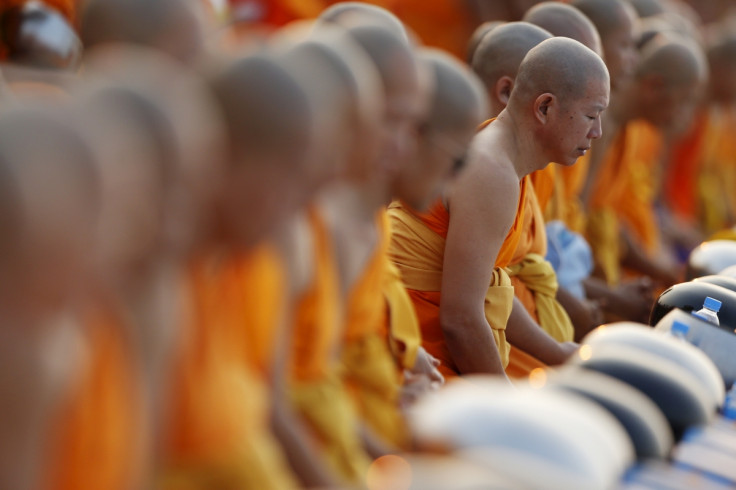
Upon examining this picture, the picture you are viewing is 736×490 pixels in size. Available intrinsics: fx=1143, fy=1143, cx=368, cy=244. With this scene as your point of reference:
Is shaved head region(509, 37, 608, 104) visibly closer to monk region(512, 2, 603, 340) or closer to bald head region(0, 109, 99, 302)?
monk region(512, 2, 603, 340)

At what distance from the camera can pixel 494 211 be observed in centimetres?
306

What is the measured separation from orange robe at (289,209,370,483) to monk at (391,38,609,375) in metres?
1.03

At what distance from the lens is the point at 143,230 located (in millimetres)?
1483

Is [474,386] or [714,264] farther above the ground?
[474,386]

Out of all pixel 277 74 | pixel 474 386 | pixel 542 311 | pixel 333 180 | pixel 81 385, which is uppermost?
pixel 277 74

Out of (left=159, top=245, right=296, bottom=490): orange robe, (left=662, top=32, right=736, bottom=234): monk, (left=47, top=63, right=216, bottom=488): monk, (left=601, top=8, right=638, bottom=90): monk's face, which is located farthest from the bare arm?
(left=662, top=32, right=736, bottom=234): monk

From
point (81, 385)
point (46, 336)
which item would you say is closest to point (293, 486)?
point (81, 385)

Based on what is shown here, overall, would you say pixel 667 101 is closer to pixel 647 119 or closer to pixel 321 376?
pixel 647 119

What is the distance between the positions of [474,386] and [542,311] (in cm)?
204

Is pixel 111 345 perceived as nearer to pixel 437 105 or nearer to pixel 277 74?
pixel 277 74

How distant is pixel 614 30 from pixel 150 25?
2.78m

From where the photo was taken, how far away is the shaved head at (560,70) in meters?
3.21

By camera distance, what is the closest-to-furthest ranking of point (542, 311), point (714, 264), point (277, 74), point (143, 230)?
point (143, 230) → point (277, 74) → point (714, 264) → point (542, 311)

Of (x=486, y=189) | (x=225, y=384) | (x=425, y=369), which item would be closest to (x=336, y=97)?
(x=225, y=384)
